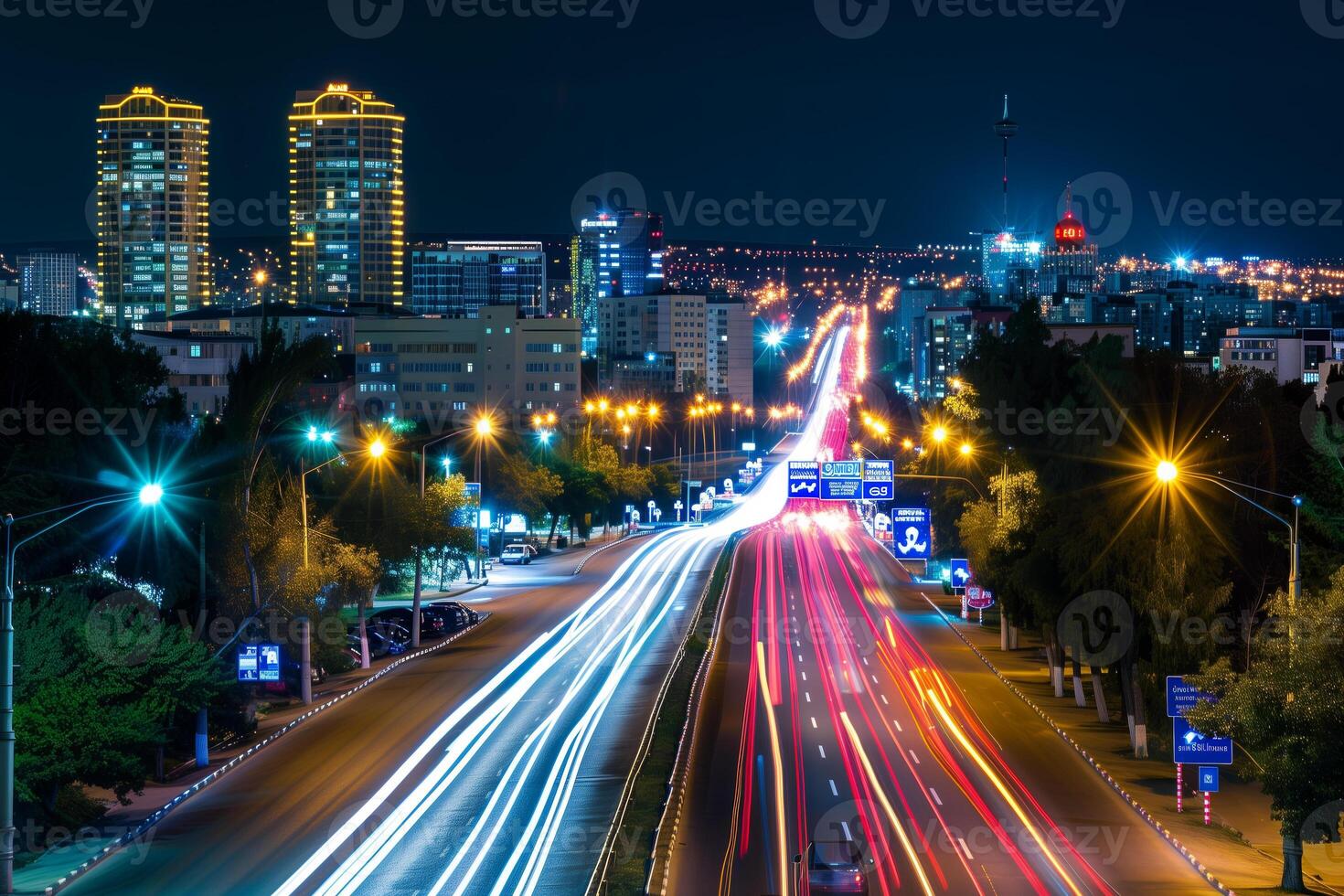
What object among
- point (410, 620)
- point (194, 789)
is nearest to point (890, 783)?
point (194, 789)

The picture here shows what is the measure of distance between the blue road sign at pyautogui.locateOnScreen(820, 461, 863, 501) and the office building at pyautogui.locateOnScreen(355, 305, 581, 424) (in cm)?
7312

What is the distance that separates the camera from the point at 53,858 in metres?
22.5

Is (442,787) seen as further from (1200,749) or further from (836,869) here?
(1200,749)

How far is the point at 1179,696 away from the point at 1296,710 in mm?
5627

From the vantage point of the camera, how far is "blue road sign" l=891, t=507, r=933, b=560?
4794cm

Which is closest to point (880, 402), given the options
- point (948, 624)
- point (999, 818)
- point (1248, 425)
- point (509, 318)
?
point (509, 318)

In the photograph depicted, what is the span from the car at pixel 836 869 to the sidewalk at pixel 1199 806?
5.47 metres

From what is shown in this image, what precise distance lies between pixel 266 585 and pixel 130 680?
27.4ft

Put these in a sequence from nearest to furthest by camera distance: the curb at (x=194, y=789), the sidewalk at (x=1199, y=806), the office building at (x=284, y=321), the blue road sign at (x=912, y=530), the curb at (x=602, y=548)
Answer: the curb at (x=194, y=789)
the sidewalk at (x=1199, y=806)
the blue road sign at (x=912, y=530)
the curb at (x=602, y=548)
the office building at (x=284, y=321)

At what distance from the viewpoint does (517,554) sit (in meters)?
70.1

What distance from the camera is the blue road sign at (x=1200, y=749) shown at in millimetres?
25031

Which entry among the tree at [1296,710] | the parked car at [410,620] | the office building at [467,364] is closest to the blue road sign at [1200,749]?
the tree at [1296,710]

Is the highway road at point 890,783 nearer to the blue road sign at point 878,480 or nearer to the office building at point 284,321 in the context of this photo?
the blue road sign at point 878,480

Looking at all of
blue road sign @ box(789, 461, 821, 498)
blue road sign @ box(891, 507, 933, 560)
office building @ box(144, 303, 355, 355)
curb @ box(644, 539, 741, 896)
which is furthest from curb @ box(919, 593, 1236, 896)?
office building @ box(144, 303, 355, 355)
